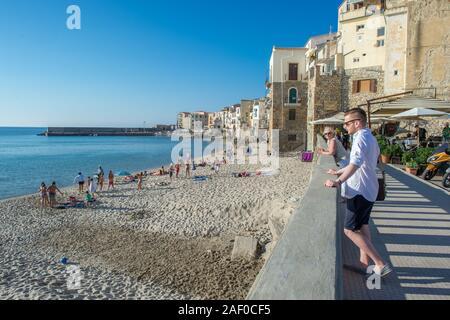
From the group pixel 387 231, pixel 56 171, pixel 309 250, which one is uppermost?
pixel 309 250

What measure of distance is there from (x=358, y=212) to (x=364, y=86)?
Answer: 24996 mm

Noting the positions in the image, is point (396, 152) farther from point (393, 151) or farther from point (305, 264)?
point (305, 264)

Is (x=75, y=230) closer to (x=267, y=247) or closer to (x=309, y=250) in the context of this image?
(x=267, y=247)

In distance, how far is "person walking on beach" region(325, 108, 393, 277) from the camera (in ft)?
9.59

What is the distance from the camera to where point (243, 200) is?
15609 millimetres

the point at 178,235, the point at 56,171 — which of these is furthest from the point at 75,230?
the point at 56,171

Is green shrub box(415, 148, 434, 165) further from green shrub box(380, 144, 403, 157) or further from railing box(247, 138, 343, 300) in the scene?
railing box(247, 138, 343, 300)

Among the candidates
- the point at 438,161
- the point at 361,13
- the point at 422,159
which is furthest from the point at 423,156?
the point at 361,13

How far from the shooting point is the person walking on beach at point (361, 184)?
2924mm

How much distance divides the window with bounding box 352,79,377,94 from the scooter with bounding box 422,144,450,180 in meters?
17.7

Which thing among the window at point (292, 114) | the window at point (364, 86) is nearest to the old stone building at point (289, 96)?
the window at point (292, 114)

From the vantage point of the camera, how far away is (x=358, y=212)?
3012 millimetres

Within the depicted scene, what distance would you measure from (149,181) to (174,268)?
1743cm

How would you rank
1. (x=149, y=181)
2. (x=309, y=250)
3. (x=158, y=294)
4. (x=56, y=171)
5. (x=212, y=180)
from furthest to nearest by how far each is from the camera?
(x=56, y=171)
(x=149, y=181)
(x=212, y=180)
(x=158, y=294)
(x=309, y=250)
